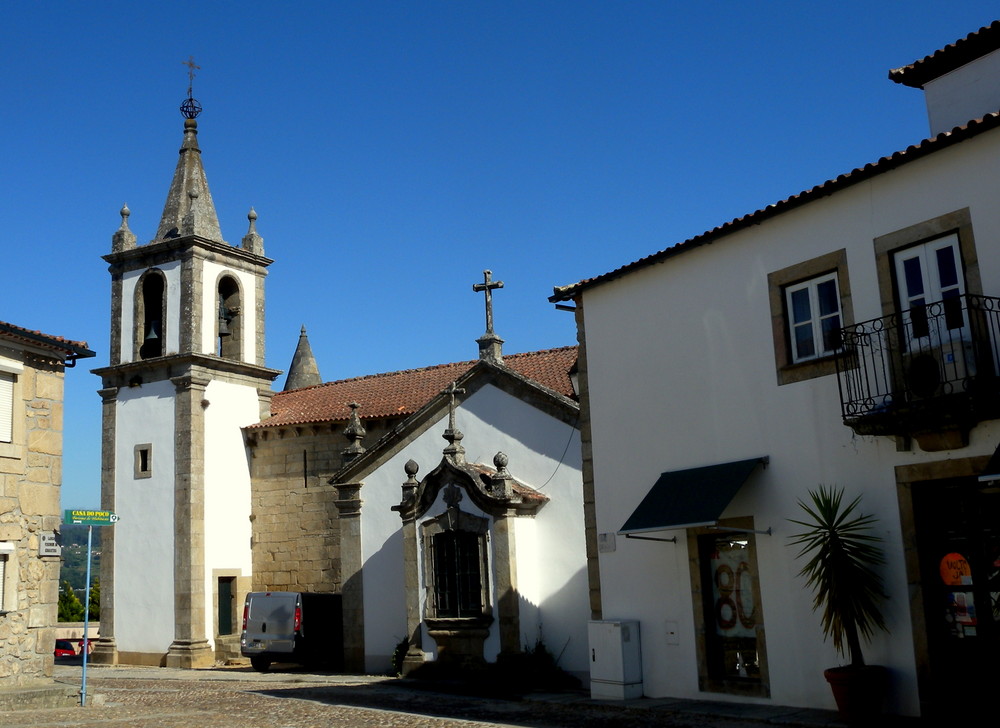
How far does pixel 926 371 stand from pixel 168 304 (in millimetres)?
19792

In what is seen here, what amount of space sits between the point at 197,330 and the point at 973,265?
1914 cm

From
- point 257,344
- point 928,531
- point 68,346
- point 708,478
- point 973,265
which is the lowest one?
point 928,531

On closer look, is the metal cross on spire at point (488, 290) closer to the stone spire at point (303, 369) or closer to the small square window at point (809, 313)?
the small square window at point (809, 313)

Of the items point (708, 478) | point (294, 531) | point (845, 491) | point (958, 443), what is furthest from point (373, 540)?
point (958, 443)

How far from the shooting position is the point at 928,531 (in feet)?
32.8

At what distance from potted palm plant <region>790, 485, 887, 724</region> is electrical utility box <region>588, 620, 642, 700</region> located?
3007mm

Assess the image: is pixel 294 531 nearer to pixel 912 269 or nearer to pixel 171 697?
pixel 171 697

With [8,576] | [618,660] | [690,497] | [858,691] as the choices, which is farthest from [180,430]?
A: [858,691]

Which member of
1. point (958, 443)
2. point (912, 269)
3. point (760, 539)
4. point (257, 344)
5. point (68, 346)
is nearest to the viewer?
point (958, 443)

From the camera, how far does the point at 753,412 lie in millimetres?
11742

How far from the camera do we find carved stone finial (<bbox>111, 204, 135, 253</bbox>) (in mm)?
26422

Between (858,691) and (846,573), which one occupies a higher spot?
(846,573)

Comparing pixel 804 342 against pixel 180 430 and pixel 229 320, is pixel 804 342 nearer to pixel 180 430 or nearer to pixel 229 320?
pixel 180 430

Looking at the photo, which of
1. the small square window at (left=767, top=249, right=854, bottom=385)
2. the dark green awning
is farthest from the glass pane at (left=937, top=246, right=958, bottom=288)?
the dark green awning
